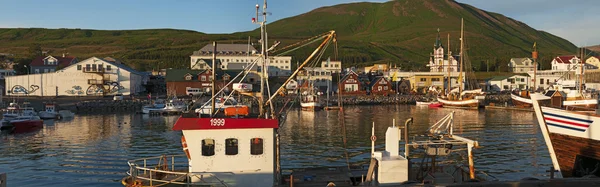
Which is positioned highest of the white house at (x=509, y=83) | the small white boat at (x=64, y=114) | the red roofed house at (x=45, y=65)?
the red roofed house at (x=45, y=65)

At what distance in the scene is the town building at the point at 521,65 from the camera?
517ft

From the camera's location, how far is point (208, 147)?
52.4ft

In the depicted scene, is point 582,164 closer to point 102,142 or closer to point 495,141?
point 495,141

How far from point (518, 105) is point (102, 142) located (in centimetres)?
6670

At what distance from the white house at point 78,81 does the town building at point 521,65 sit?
11888 centimetres

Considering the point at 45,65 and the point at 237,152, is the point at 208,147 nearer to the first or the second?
the point at 237,152

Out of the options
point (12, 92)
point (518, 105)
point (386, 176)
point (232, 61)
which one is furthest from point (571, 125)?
point (232, 61)

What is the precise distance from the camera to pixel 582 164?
66.3 ft

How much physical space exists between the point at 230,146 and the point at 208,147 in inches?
27.6

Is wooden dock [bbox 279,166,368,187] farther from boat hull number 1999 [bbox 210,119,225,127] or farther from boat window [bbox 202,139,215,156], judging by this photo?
boat hull number 1999 [bbox 210,119,225,127]

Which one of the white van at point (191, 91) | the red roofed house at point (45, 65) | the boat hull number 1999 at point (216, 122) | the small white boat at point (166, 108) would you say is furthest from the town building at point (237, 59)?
the boat hull number 1999 at point (216, 122)

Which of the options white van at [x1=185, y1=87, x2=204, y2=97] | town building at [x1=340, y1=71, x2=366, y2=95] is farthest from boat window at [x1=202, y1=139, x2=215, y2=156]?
town building at [x1=340, y1=71, x2=366, y2=95]

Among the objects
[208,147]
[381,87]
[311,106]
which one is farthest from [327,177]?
[381,87]

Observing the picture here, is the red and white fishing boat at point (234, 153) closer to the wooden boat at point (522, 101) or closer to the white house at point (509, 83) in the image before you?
the wooden boat at point (522, 101)
